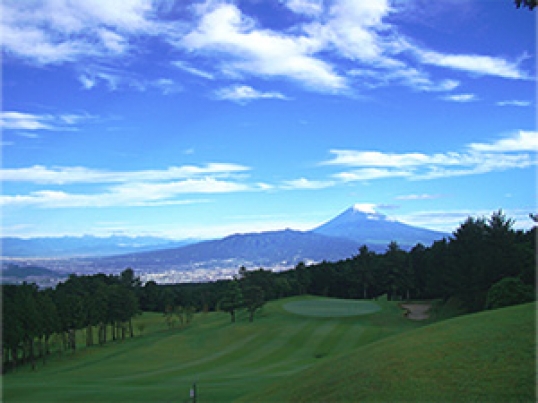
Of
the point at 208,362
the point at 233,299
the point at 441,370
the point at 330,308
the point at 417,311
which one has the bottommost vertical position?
the point at 208,362

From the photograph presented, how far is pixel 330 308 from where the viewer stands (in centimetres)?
7412

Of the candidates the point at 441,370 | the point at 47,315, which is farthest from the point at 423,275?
the point at 441,370

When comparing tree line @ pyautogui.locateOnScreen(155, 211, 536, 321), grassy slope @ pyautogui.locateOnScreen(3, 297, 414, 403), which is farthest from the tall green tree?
grassy slope @ pyautogui.locateOnScreen(3, 297, 414, 403)

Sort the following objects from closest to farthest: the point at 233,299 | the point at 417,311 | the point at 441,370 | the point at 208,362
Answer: the point at 441,370
the point at 208,362
the point at 417,311
the point at 233,299

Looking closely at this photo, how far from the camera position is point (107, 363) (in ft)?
157

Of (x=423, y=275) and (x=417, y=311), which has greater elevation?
(x=423, y=275)

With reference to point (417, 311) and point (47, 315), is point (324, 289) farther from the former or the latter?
point (47, 315)

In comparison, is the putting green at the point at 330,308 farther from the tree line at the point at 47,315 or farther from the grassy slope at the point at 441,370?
the grassy slope at the point at 441,370

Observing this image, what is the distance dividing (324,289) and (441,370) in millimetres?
90892

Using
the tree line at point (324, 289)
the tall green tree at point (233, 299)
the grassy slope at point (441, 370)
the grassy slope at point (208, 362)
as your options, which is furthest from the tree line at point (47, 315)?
the grassy slope at point (441, 370)

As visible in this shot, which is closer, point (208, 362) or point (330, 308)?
point (208, 362)

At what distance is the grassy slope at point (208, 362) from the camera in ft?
94.4

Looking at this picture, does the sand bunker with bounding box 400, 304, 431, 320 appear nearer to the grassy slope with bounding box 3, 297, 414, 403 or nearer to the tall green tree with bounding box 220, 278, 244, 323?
the grassy slope with bounding box 3, 297, 414, 403

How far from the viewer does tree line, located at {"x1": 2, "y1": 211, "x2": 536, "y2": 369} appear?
47.6 meters
